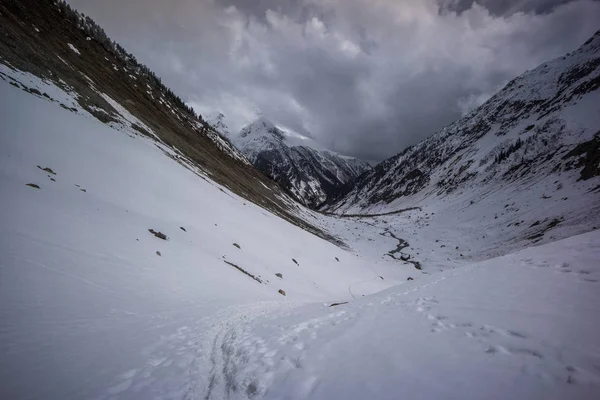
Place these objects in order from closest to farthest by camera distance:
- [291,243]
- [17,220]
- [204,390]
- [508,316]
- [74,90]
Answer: [204,390] → [508,316] → [17,220] → [291,243] → [74,90]

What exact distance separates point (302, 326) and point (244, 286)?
26.4ft

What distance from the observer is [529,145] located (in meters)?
96.0

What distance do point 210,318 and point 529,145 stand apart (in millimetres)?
129145

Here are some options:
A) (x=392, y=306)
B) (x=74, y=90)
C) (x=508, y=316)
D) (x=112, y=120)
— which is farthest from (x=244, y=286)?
(x=74, y=90)

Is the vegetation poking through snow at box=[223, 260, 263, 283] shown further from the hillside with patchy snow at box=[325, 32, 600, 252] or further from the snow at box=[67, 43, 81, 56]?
the snow at box=[67, 43, 81, 56]

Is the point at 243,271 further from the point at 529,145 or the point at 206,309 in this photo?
the point at 529,145

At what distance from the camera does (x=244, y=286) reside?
14.7 metres

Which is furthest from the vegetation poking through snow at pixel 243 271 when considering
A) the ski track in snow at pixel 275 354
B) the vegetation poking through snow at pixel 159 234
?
the ski track in snow at pixel 275 354

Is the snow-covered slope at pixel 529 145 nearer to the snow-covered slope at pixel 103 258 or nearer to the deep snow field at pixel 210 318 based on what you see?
the deep snow field at pixel 210 318

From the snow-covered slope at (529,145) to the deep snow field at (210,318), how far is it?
5358cm

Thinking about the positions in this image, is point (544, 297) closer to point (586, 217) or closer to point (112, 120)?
point (112, 120)

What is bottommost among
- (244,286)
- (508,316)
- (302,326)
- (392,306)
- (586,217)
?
(244,286)

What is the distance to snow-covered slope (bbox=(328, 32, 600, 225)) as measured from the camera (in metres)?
65.1

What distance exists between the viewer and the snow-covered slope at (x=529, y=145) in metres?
65.1
